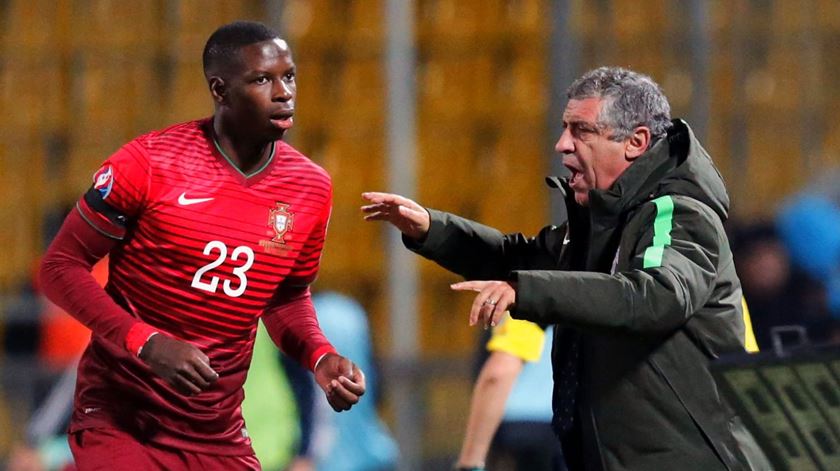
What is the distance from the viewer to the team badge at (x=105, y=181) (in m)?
4.29

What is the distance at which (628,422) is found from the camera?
400cm

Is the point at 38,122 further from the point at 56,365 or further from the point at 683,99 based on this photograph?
the point at 683,99

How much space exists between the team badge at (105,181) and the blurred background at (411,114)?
15.7ft

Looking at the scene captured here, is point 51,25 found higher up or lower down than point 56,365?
higher up

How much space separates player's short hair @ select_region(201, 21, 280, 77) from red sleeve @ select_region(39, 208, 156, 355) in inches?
22.4

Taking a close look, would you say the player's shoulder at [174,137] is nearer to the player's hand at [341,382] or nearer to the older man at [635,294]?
the player's hand at [341,382]

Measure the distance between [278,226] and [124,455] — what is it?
75 cm

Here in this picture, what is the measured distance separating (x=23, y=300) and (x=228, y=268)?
534 cm

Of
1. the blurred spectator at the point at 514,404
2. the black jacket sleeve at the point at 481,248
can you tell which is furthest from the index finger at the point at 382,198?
the blurred spectator at the point at 514,404

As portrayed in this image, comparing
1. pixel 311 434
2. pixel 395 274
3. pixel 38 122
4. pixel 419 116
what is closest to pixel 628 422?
pixel 311 434

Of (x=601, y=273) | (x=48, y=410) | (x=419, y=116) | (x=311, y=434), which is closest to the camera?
(x=601, y=273)

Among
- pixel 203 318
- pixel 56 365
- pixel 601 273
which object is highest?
pixel 601 273

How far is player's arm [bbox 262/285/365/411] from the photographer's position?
4.32 metres

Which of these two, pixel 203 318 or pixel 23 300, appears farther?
pixel 23 300
